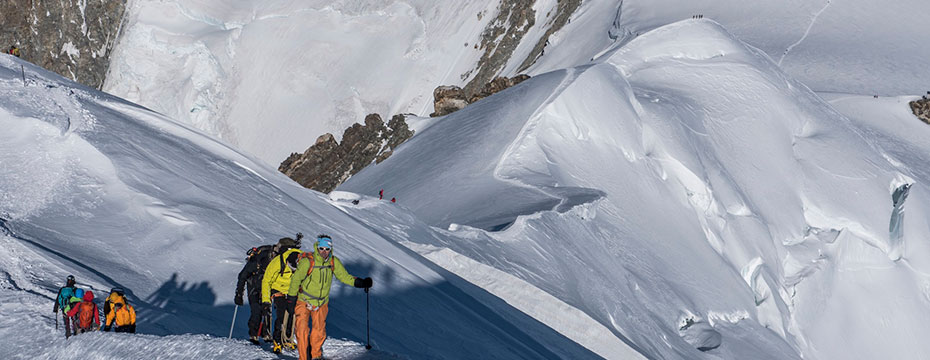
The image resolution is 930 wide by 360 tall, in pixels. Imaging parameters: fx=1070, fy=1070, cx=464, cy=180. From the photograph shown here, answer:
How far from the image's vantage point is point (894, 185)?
3759 cm

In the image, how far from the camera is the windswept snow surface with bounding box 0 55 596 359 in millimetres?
11656

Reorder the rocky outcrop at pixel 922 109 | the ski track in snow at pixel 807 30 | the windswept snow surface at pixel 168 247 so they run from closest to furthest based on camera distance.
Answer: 1. the windswept snow surface at pixel 168 247
2. the rocky outcrop at pixel 922 109
3. the ski track in snow at pixel 807 30

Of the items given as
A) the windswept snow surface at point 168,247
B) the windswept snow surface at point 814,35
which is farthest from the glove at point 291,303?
the windswept snow surface at point 814,35

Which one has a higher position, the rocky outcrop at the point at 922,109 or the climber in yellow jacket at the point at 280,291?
the rocky outcrop at the point at 922,109

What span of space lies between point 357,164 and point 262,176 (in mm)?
33440

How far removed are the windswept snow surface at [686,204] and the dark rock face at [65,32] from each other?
49.0 m

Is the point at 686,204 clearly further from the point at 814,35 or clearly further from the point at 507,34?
the point at 507,34

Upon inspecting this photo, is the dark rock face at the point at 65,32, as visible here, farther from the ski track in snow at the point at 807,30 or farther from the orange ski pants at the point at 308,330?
the orange ski pants at the point at 308,330

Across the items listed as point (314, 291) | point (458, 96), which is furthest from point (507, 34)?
point (314, 291)

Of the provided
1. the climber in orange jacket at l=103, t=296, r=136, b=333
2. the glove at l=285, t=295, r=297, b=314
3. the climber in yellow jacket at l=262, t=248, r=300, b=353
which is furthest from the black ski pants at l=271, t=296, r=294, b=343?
the climber in orange jacket at l=103, t=296, r=136, b=333

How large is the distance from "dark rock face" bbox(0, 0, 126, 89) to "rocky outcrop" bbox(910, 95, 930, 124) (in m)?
59.0

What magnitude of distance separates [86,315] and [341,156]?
48666 millimetres

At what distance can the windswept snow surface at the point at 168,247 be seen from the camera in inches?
459

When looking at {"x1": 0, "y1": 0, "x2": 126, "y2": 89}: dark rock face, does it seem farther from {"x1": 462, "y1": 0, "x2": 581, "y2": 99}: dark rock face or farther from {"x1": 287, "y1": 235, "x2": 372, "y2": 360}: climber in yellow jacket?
{"x1": 287, "y1": 235, "x2": 372, "y2": 360}: climber in yellow jacket
